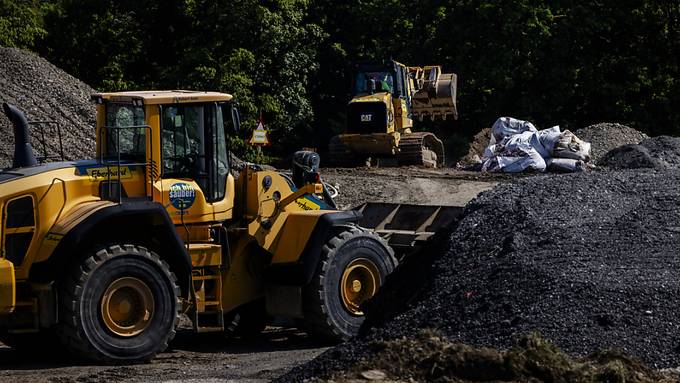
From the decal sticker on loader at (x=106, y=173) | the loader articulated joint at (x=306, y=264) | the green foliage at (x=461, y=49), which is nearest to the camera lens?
the decal sticker on loader at (x=106, y=173)

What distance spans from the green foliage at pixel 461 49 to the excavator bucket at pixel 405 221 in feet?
67.7

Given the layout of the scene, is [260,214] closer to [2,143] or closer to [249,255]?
[249,255]

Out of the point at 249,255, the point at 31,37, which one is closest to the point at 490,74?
the point at 31,37

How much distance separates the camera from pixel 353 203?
912 inches

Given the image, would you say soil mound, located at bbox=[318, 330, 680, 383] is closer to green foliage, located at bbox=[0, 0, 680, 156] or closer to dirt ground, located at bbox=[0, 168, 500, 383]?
dirt ground, located at bbox=[0, 168, 500, 383]

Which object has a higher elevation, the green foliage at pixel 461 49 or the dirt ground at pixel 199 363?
the green foliage at pixel 461 49

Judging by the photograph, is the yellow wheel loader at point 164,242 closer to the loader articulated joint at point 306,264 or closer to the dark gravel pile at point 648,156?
the loader articulated joint at point 306,264

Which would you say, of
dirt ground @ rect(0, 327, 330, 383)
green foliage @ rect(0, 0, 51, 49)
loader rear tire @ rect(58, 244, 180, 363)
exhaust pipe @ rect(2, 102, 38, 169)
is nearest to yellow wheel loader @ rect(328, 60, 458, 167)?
green foliage @ rect(0, 0, 51, 49)

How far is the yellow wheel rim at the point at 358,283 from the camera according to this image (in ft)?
42.5

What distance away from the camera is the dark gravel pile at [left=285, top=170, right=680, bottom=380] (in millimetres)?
9413

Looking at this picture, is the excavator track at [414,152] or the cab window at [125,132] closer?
the cab window at [125,132]

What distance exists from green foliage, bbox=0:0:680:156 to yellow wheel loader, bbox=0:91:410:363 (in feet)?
77.6

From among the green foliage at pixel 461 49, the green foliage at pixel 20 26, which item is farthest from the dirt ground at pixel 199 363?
the green foliage at pixel 20 26

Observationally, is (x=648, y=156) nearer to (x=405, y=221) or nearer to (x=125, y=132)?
(x=405, y=221)
